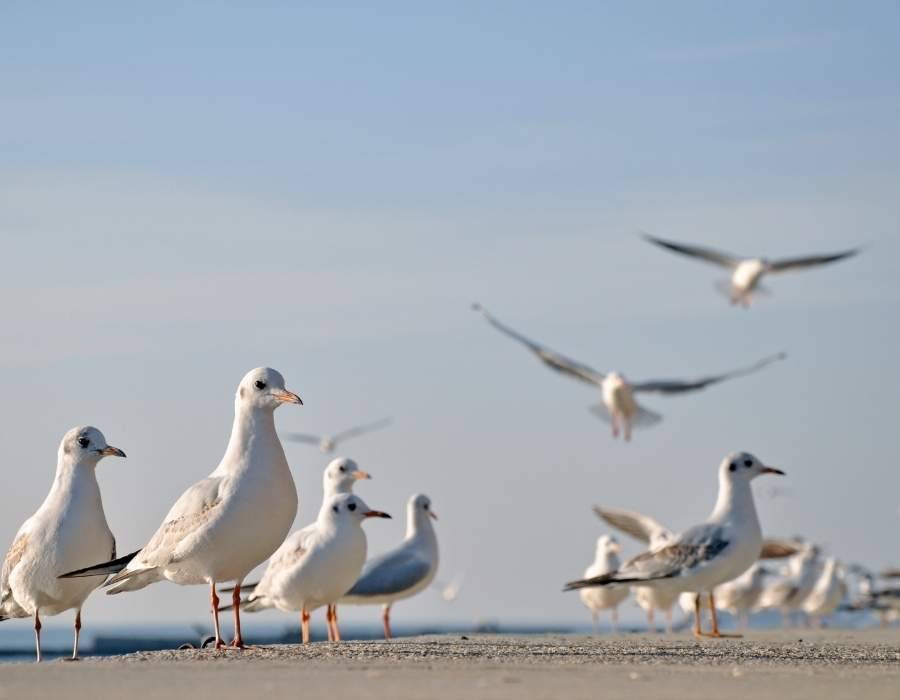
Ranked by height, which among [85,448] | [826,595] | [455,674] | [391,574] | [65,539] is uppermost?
[85,448]

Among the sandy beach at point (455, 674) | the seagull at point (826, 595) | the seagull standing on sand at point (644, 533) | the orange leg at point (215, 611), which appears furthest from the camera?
the seagull at point (826, 595)

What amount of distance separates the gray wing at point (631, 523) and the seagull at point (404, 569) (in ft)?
18.7

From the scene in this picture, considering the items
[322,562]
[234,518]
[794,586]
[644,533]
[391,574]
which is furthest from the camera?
[794,586]

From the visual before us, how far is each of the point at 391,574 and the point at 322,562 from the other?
4.51 m

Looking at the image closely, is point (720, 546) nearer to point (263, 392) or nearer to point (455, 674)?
point (263, 392)

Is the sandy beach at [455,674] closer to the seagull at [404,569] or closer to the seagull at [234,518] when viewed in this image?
the seagull at [234,518]

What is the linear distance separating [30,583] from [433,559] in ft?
25.8

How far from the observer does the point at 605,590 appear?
24.9m

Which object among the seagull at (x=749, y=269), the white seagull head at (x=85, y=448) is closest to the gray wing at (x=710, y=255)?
the seagull at (x=749, y=269)

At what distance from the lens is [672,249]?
26938 millimetres

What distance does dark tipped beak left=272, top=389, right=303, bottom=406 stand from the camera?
11345 mm

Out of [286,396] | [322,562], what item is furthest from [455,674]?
[322,562]

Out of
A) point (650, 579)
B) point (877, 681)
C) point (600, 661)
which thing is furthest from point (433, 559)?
point (877, 681)

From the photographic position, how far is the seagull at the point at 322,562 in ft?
46.5
